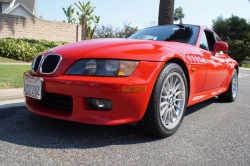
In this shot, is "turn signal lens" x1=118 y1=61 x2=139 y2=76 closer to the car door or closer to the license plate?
the license plate

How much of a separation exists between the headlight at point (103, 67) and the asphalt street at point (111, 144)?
0.66 meters

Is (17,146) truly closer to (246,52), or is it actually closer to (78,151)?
(78,151)

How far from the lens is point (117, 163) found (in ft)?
5.96

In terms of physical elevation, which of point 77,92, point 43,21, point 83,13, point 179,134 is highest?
point 83,13

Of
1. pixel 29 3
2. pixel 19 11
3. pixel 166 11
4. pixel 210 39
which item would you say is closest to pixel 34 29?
pixel 166 11

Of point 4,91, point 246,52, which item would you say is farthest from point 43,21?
point 246,52

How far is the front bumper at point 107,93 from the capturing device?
2.02 m

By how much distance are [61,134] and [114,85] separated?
2.68 feet

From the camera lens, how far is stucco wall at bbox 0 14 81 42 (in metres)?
14.1

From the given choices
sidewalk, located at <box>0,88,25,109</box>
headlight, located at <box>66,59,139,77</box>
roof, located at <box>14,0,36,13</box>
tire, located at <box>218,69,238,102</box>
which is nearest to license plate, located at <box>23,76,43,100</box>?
headlight, located at <box>66,59,139,77</box>

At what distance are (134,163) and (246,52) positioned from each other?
37.8 m

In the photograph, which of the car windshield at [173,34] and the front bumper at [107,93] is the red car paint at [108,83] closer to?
the front bumper at [107,93]

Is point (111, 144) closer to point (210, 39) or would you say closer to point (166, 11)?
point (210, 39)

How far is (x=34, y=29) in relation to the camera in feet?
50.8
